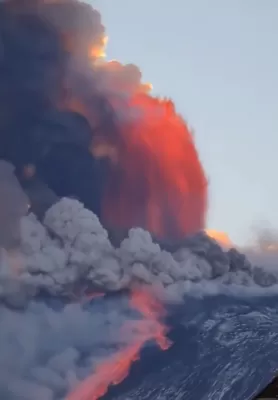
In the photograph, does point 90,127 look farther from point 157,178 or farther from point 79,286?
point 79,286

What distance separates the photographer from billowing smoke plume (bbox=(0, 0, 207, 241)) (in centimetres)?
1029

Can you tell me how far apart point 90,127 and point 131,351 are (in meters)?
3.26

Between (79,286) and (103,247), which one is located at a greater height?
(103,247)

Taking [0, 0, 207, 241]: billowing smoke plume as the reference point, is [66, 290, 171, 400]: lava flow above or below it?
below

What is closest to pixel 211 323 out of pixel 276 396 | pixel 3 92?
pixel 276 396

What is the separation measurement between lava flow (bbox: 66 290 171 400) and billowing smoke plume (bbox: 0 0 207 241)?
1.02 meters

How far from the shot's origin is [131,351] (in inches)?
386

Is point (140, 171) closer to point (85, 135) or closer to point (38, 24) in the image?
point (85, 135)

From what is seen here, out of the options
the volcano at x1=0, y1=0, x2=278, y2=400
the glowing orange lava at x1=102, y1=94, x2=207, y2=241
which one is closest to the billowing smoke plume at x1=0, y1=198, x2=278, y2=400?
the volcano at x1=0, y1=0, x2=278, y2=400

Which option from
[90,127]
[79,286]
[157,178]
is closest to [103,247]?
[79,286]

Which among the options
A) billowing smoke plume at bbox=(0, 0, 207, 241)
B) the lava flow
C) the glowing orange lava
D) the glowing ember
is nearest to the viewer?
the lava flow

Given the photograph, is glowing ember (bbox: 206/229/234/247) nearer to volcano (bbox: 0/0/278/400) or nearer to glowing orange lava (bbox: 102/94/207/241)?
volcano (bbox: 0/0/278/400)

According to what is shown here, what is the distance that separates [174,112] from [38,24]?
2387 millimetres

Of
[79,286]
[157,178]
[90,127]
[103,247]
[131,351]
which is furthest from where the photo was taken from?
[157,178]
